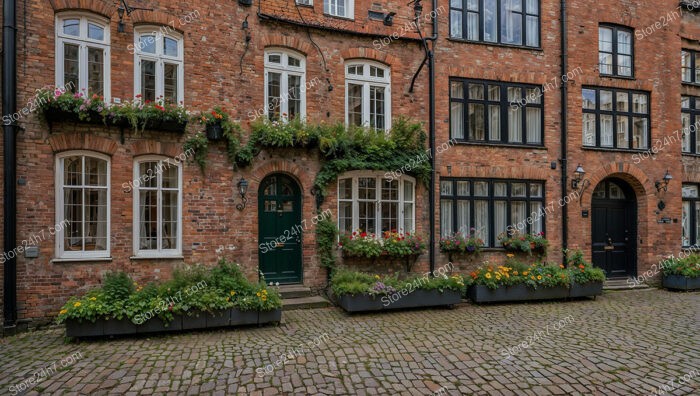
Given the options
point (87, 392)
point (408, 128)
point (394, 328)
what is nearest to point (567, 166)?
point (408, 128)

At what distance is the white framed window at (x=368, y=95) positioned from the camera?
10625 mm

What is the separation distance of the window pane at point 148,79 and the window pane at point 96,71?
77 centimetres

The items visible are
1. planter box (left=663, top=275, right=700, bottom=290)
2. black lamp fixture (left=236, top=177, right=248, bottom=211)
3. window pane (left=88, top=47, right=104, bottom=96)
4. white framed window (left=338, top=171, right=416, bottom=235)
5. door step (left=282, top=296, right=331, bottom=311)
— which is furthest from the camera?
planter box (left=663, top=275, right=700, bottom=290)

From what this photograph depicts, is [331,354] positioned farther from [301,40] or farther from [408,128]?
[301,40]

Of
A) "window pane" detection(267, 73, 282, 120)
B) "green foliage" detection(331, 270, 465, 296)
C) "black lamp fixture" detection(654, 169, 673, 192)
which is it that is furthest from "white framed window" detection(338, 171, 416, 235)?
"black lamp fixture" detection(654, 169, 673, 192)

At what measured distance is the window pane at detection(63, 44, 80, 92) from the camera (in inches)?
321

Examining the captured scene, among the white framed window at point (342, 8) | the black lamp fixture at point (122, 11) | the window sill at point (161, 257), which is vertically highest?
the white framed window at point (342, 8)

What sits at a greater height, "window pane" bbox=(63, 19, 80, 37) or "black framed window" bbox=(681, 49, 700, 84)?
"black framed window" bbox=(681, 49, 700, 84)

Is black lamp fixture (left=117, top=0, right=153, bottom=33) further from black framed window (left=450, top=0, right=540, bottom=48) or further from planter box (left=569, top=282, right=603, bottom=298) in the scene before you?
planter box (left=569, top=282, right=603, bottom=298)

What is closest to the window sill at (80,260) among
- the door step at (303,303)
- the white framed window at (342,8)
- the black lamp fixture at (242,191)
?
the black lamp fixture at (242,191)

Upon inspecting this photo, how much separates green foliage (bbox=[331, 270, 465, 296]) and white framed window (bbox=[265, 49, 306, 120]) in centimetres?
410

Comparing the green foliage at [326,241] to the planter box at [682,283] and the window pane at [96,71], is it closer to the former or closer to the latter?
the window pane at [96,71]

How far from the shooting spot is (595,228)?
41.5 feet

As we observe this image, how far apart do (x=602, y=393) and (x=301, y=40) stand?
9.21 metres
